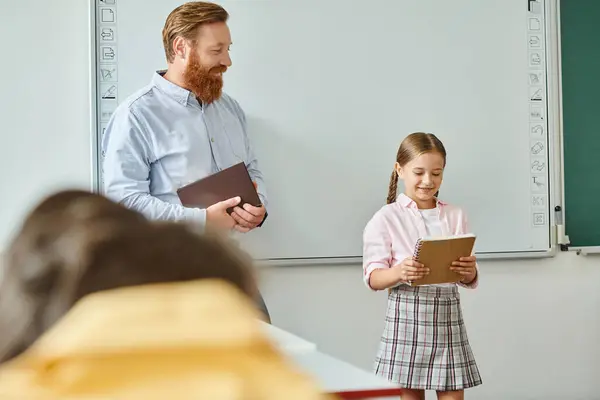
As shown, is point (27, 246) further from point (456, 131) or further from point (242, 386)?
point (456, 131)

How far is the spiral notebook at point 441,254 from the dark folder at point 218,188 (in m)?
0.57

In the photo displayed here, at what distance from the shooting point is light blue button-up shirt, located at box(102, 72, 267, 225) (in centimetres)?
252

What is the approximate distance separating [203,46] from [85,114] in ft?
2.34

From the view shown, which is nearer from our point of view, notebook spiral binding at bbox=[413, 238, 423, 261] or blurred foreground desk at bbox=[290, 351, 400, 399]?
blurred foreground desk at bbox=[290, 351, 400, 399]

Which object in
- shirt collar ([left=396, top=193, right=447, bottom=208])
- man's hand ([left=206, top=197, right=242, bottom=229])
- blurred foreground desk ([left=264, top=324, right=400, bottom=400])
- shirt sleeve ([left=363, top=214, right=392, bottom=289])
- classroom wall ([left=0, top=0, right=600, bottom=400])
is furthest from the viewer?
classroom wall ([left=0, top=0, right=600, bottom=400])

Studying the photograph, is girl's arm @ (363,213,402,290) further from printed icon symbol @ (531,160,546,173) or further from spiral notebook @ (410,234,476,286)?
printed icon symbol @ (531,160,546,173)

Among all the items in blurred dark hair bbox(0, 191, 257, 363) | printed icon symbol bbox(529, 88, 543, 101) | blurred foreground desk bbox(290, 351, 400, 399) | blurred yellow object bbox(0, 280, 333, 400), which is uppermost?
printed icon symbol bbox(529, 88, 543, 101)

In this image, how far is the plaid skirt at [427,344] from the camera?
8.86 feet

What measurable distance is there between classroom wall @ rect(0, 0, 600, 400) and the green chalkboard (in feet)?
0.59

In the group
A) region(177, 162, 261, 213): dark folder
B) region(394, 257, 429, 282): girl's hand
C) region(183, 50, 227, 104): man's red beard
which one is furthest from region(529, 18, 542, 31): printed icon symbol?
region(177, 162, 261, 213): dark folder

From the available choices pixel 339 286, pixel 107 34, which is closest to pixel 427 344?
pixel 339 286

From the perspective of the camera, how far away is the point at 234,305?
29cm

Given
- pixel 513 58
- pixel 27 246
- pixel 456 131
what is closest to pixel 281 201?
pixel 456 131

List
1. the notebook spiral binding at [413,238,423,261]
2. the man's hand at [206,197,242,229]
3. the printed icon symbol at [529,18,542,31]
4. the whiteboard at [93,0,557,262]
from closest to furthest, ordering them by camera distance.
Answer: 1. the man's hand at [206,197,242,229]
2. the notebook spiral binding at [413,238,423,261]
3. the whiteboard at [93,0,557,262]
4. the printed icon symbol at [529,18,542,31]
